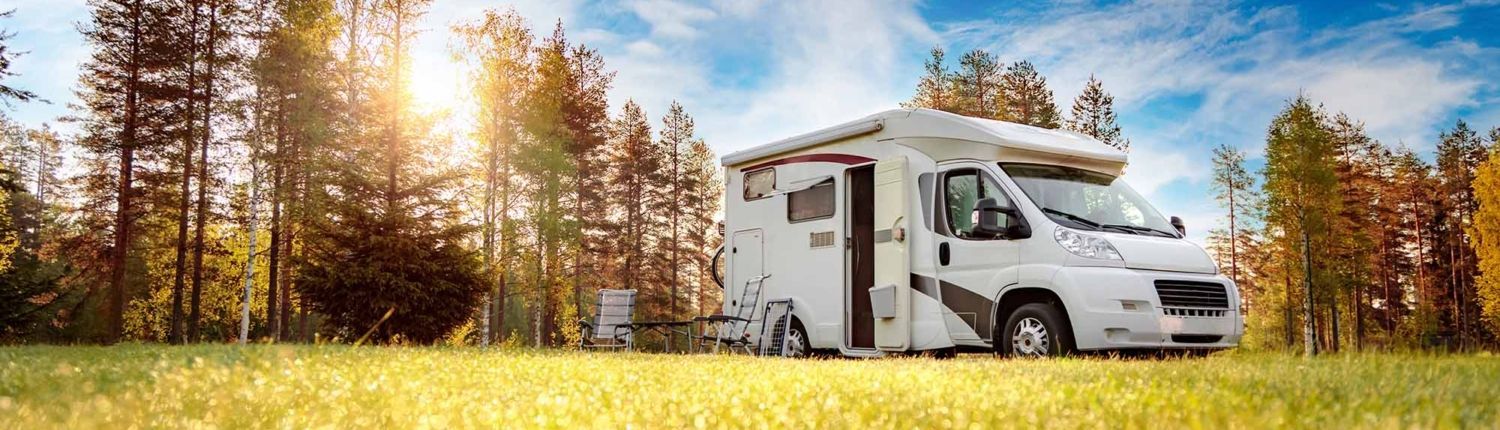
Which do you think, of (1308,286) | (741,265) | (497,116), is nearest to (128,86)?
(497,116)

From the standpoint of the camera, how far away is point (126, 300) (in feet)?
Answer: 121

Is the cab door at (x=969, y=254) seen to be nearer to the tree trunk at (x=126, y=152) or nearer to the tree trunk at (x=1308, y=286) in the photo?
the tree trunk at (x=126, y=152)

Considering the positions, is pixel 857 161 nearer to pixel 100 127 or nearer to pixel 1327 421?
pixel 1327 421

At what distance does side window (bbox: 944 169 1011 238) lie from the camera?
31.0 ft

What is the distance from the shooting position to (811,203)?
Answer: 1119cm

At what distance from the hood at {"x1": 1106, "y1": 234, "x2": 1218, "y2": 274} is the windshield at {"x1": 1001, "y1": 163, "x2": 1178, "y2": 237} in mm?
207

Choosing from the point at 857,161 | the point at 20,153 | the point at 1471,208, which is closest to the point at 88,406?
the point at 857,161

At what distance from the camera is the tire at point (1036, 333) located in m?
8.52

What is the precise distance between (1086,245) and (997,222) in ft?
2.74

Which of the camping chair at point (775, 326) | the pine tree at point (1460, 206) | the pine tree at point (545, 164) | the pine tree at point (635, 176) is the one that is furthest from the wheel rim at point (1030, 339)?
the pine tree at point (1460, 206)

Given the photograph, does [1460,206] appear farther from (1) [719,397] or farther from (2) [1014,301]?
(1) [719,397]

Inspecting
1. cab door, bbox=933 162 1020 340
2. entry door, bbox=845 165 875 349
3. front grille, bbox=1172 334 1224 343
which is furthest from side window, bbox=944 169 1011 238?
front grille, bbox=1172 334 1224 343

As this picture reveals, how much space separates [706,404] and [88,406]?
198 centimetres

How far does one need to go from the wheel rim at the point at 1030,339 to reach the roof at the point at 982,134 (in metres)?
1.74
